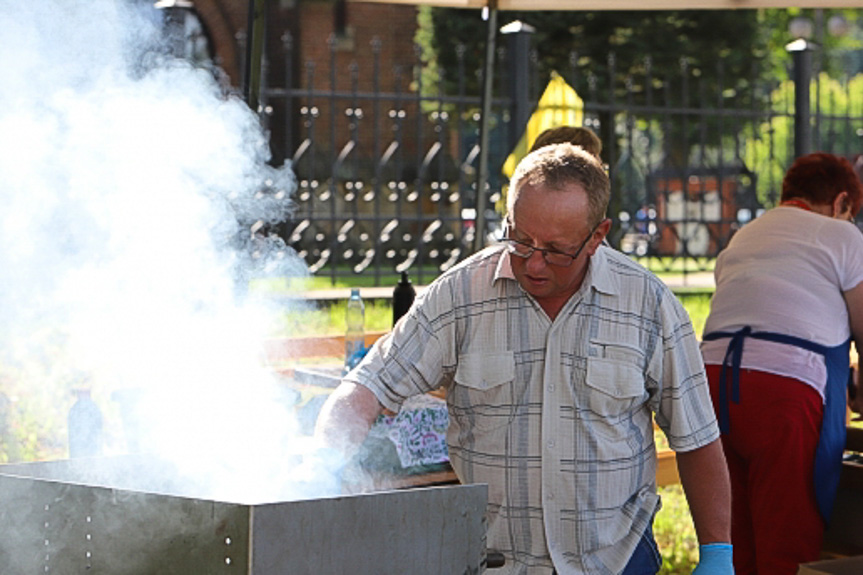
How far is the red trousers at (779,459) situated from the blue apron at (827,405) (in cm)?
2

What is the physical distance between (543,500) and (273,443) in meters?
0.67

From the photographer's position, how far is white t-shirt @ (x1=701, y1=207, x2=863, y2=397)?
379 centimetres

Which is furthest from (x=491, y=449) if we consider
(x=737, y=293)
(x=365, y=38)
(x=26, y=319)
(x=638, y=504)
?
(x=365, y=38)

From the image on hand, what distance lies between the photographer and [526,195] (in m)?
2.27

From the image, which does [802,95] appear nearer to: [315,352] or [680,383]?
[315,352]

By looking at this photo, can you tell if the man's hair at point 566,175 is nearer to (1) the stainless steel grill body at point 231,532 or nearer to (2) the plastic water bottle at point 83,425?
(1) the stainless steel grill body at point 231,532

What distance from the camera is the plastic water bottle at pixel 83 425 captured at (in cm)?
306

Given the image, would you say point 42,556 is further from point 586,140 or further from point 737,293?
point 737,293

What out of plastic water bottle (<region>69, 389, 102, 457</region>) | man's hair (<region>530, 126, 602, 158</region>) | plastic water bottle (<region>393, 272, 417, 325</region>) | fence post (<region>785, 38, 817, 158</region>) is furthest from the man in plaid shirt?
fence post (<region>785, 38, 817, 158</region>)

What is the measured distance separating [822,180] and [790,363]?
2.39ft

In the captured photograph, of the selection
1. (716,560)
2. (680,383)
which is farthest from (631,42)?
(716,560)

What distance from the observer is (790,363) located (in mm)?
3785

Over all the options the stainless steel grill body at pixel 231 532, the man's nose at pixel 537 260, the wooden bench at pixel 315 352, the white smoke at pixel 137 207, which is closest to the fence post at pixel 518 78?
the wooden bench at pixel 315 352

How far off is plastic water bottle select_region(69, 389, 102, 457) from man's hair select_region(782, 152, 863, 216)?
8.73 feet
